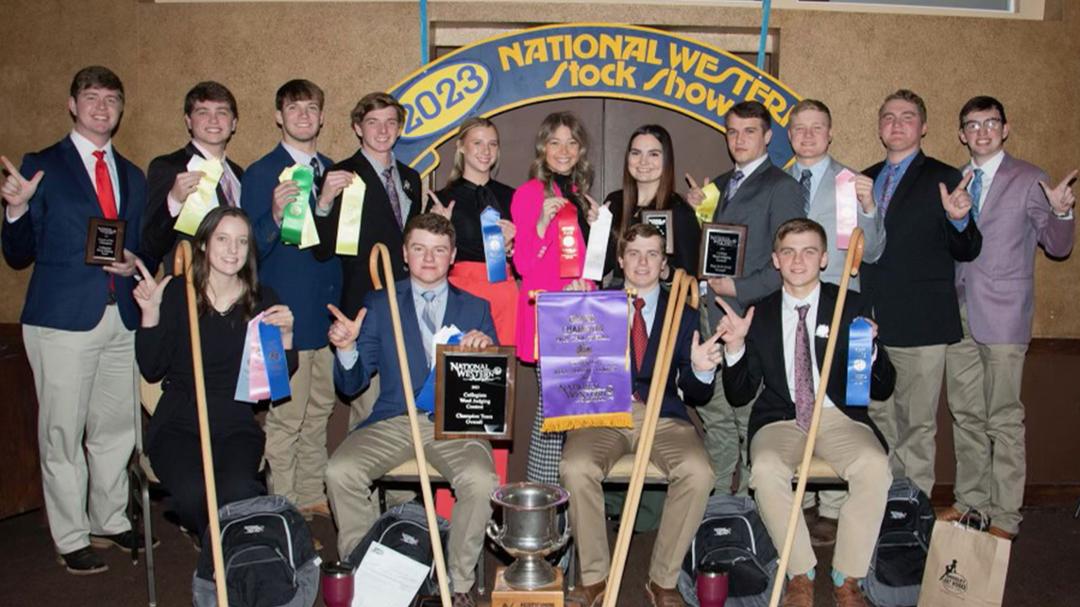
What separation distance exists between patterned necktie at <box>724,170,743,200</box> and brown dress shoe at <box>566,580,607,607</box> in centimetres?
186

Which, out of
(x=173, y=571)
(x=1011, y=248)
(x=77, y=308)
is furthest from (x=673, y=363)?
(x=77, y=308)

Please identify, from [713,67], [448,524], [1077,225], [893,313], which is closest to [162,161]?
[448,524]

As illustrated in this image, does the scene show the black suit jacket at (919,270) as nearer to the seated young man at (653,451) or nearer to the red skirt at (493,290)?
the seated young man at (653,451)

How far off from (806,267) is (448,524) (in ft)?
5.69

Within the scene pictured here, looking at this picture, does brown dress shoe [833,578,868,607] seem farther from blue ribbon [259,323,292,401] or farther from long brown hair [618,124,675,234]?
blue ribbon [259,323,292,401]

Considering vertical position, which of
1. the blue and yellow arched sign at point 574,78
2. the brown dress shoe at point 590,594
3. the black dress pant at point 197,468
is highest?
the blue and yellow arched sign at point 574,78

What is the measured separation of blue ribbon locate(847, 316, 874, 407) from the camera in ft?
11.9

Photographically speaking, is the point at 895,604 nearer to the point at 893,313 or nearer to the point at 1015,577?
the point at 1015,577

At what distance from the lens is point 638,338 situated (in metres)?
3.93

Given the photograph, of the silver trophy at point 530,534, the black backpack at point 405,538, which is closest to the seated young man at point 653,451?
the silver trophy at point 530,534

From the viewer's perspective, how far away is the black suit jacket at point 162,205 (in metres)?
4.27

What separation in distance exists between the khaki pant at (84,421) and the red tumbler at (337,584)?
146cm

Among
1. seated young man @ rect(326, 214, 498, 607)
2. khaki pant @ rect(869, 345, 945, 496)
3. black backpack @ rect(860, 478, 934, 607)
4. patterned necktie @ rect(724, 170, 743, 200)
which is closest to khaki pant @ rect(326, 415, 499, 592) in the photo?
seated young man @ rect(326, 214, 498, 607)

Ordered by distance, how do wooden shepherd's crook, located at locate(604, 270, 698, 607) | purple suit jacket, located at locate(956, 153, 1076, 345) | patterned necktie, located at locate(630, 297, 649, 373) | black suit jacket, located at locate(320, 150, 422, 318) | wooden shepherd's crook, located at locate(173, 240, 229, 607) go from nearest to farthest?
wooden shepherd's crook, located at locate(604, 270, 698, 607), wooden shepherd's crook, located at locate(173, 240, 229, 607), patterned necktie, located at locate(630, 297, 649, 373), black suit jacket, located at locate(320, 150, 422, 318), purple suit jacket, located at locate(956, 153, 1076, 345)
